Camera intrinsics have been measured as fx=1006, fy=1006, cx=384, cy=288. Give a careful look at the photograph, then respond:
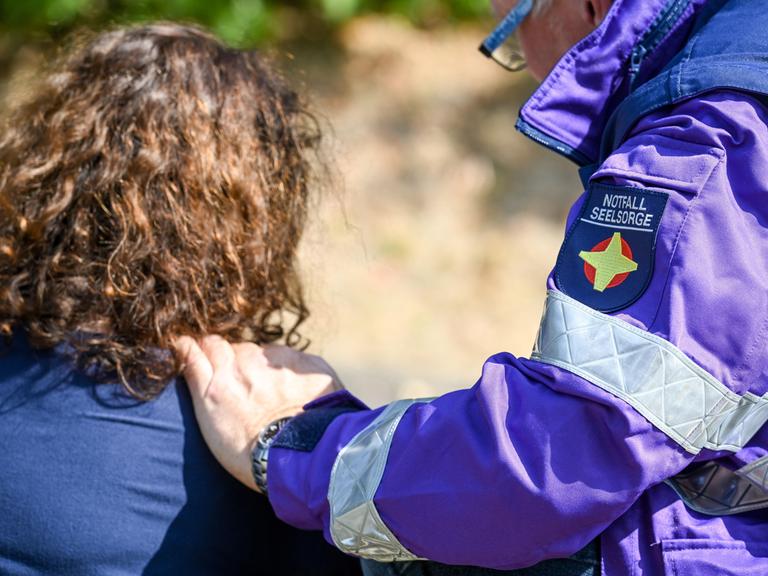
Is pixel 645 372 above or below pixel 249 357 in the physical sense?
above

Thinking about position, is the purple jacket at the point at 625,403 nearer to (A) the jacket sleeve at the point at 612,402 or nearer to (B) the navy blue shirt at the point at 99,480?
(A) the jacket sleeve at the point at 612,402

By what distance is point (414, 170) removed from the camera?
7.67 m

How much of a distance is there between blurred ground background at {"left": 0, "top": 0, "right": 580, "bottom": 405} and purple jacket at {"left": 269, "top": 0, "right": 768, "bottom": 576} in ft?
13.9

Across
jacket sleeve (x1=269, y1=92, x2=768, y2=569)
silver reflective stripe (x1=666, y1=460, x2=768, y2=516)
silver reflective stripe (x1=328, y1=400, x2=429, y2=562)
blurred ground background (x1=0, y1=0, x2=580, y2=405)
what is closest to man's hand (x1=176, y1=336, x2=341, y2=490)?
silver reflective stripe (x1=328, y1=400, x2=429, y2=562)

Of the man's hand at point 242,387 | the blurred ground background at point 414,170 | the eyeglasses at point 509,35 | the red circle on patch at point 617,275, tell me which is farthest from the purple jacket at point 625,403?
the blurred ground background at point 414,170

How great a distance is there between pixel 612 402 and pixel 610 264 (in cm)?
21

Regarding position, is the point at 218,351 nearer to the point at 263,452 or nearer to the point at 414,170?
the point at 263,452

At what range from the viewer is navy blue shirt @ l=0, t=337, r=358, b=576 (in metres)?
1.85

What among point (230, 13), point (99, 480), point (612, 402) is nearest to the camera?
point (612, 402)

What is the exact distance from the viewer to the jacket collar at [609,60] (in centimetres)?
173

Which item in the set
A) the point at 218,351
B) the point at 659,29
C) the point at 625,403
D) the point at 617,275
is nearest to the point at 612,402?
the point at 625,403

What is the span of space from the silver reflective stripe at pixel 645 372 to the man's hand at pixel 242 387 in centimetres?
60

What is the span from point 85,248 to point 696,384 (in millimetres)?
1187

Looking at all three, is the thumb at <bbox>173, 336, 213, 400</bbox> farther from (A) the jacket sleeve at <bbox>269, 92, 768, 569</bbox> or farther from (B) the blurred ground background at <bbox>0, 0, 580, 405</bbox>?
(B) the blurred ground background at <bbox>0, 0, 580, 405</bbox>
